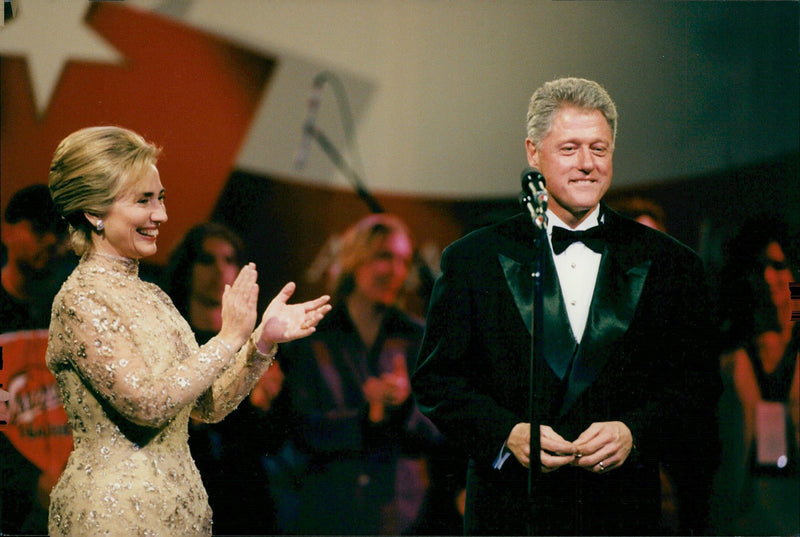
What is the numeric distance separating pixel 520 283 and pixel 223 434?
225 cm

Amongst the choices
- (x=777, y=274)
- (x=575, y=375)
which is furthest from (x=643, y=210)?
(x=575, y=375)

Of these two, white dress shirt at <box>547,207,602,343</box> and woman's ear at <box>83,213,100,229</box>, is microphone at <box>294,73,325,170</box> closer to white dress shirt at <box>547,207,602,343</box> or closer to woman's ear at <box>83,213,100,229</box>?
white dress shirt at <box>547,207,602,343</box>

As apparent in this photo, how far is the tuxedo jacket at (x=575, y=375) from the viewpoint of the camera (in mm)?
2518

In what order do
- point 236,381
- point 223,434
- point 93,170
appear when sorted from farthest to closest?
1. point 223,434
2. point 236,381
3. point 93,170

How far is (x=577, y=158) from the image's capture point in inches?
103

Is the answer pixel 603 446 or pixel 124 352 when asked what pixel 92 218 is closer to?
pixel 124 352

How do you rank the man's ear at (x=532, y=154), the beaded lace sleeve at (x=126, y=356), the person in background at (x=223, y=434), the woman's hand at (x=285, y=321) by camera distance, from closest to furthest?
the beaded lace sleeve at (x=126, y=356)
the woman's hand at (x=285, y=321)
the man's ear at (x=532, y=154)
the person in background at (x=223, y=434)

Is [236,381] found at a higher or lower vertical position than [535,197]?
lower

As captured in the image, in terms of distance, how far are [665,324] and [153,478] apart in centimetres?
156

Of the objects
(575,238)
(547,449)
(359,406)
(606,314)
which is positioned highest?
(575,238)

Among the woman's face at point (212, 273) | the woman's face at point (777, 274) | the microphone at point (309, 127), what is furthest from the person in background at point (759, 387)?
the woman's face at point (212, 273)

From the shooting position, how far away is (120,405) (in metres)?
2.10

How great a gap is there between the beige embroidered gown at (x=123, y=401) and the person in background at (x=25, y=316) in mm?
2281

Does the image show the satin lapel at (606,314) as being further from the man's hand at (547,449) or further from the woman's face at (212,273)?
the woman's face at (212,273)
